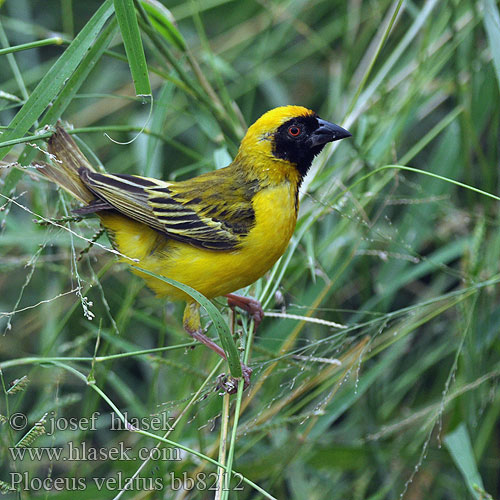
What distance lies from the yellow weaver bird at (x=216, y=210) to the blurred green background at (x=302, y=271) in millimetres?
123

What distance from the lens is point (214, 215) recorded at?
2.94 m

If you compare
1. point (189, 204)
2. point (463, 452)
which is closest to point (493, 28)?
point (189, 204)

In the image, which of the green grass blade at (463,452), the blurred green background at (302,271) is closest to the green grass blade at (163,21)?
the blurred green background at (302,271)

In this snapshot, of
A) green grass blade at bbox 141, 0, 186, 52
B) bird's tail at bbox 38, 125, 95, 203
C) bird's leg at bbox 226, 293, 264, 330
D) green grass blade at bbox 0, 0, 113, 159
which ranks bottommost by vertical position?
bird's leg at bbox 226, 293, 264, 330

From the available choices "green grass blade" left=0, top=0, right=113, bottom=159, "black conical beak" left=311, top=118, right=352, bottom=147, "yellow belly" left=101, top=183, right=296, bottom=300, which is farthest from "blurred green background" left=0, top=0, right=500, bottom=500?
"black conical beak" left=311, top=118, right=352, bottom=147

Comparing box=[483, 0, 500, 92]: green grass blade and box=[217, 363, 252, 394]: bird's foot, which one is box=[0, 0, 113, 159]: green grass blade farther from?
box=[483, 0, 500, 92]: green grass blade

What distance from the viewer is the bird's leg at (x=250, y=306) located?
9.45 feet

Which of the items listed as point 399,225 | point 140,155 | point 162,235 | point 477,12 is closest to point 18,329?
point 140,155

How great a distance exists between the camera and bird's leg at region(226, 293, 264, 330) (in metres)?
2.88

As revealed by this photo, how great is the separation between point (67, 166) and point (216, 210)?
2.26ft

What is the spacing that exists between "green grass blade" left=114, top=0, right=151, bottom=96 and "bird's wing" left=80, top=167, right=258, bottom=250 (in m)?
0.69

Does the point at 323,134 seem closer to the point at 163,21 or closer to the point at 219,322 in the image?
the point at 163,21

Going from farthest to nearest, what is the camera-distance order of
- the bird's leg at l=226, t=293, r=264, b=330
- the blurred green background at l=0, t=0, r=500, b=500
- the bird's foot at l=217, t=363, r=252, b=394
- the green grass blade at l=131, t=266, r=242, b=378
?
the bird's leg at l=226, t=293, r=264, b=330 → the blurred green background at l=0, t=0, r=500, b=500 → the bird's foot at l=217, t=363, r=252, b=394 → the green grass blade at l=131, t=266, r=242, b=378

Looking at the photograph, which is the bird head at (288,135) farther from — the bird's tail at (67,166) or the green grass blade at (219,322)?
the green grass blade at (219,322)
